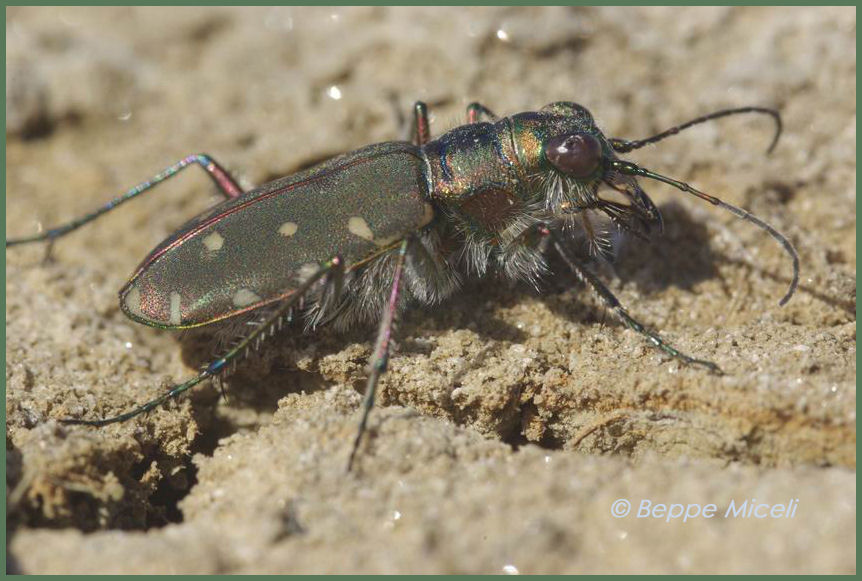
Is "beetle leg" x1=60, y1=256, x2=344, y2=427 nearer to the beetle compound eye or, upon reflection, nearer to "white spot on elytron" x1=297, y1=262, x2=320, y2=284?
"white spot on elytron" x1=297, y1=262, x2=320, y2=284

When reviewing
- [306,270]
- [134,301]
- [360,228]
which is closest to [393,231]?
[360,228]

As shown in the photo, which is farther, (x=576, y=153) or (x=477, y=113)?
(x=477, y=113)

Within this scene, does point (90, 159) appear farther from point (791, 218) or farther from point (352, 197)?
point (791, 218)

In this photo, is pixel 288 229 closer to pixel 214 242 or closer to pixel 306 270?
pixel 306 270

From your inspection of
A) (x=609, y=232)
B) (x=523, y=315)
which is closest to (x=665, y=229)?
(x=609, y=232)

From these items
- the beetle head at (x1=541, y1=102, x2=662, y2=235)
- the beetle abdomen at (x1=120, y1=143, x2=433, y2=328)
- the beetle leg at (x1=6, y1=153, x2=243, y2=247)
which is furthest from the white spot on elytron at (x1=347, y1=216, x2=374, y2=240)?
the beetle head at (x1=541, y1=102, x2=662, y2=235)
